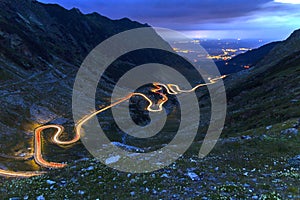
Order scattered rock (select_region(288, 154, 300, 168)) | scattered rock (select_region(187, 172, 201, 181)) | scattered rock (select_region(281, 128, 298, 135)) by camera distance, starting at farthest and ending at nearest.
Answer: scattered rock (select_region(281, 128, 298, 135)) < scattered rock (select_region(288, 154, 300, 168)) < scattered rock (select_region(187, 172, 201, 181))

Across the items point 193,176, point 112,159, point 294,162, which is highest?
point 112,159

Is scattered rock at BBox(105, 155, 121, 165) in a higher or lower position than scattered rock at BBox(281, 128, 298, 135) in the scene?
higher

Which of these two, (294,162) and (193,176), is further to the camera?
(294,162)

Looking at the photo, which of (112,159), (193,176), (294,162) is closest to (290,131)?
(294,162)

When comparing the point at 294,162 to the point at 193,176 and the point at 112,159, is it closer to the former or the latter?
the point at 193,176

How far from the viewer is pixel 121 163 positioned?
25.2 m

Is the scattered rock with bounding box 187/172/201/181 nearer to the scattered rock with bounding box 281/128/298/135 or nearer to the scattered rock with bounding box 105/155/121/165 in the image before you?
the scattered rock with bounding box 105/155/121/165

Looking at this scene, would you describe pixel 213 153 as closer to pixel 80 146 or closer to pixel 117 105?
pixel 80 146

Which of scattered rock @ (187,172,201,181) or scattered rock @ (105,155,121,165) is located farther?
scattered rock @ (105,155,121,165)

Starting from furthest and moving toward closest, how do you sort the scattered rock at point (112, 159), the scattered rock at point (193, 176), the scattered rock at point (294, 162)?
1. the scattered rock at point (294, 162)
2. the scattered rock at point (112, 159)
3. the scattered rock at point (193, 176)

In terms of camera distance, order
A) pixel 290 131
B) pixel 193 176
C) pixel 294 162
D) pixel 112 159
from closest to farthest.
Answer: pixel 193 176, pixel 112 159, pixel 294 162, pixel 290 131

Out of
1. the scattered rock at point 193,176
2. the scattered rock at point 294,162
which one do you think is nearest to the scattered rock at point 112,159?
the scattered rock at point 193,176

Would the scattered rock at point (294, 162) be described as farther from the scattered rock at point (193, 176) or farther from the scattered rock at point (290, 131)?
the scattered rock at point (193, 176)

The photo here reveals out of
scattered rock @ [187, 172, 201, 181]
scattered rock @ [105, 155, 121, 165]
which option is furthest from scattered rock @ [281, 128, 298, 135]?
scattered rock @ [105, 155, 121, 165]
